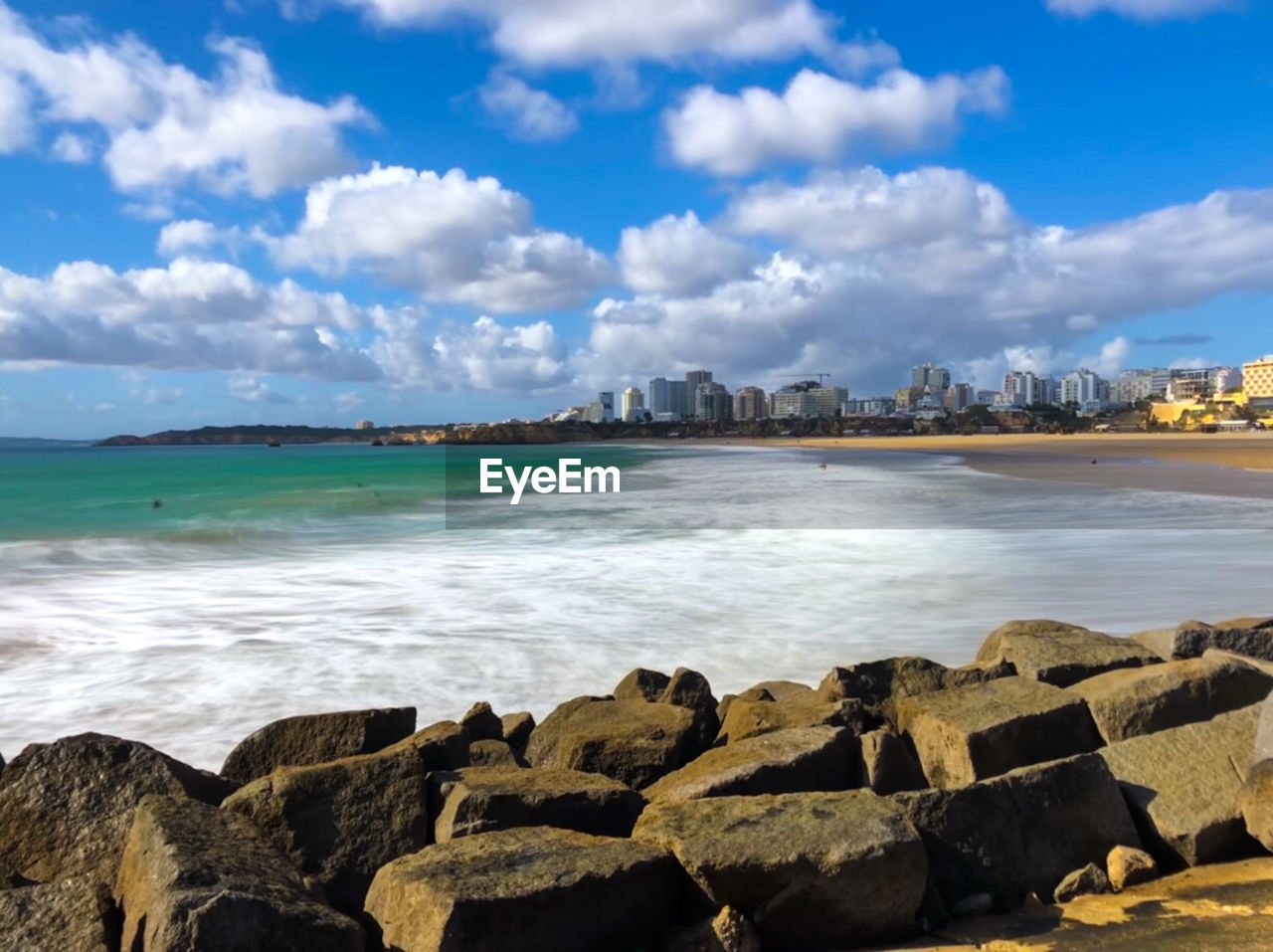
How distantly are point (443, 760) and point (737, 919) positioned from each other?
61.3 inches

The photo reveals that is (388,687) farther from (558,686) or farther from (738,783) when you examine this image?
(738,783)

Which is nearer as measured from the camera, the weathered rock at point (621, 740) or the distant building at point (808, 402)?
the weathered rock at point (621, 740)

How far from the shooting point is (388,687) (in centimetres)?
665

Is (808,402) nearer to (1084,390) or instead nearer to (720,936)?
(1084,390)

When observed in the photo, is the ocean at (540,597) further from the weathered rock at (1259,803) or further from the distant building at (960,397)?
the distant building at (960,397)

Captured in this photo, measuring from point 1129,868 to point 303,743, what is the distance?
301 cm

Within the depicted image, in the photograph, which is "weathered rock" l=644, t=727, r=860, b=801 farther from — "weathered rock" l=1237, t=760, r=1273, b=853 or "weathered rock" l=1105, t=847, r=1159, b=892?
"weathered rock" l=1237, t=760, r=1273, b=853

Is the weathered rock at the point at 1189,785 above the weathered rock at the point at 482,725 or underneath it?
above

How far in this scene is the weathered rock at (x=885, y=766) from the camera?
3332mm

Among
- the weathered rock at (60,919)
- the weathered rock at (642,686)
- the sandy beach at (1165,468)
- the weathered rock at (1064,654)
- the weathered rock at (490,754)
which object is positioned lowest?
the sandy beach at (1165,468)

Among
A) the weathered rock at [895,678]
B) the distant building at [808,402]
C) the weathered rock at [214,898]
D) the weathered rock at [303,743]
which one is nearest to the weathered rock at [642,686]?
the weathered rock at [895,678]

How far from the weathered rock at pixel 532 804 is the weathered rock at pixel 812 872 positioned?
0.40m

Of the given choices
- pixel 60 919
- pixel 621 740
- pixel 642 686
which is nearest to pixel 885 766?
pixel 621 740

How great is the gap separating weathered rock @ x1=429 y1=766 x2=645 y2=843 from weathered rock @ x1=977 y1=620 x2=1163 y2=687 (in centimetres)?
233
